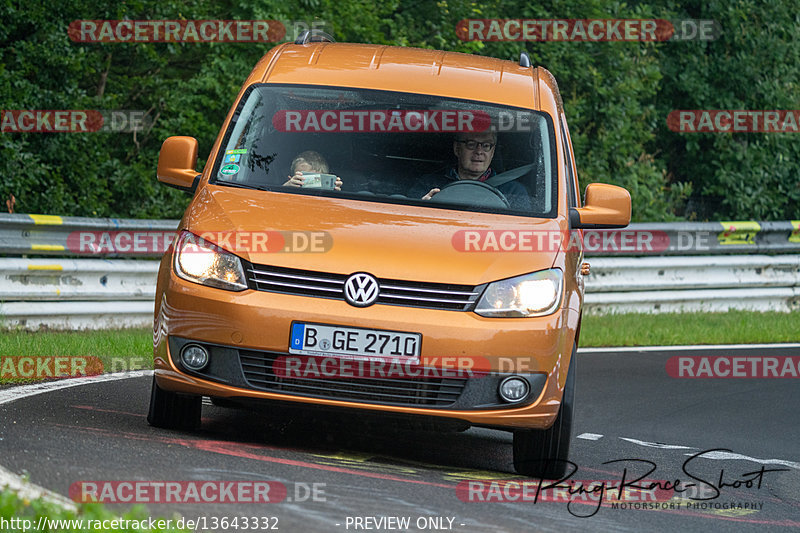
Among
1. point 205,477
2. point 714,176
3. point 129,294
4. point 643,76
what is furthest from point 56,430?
point 714,176

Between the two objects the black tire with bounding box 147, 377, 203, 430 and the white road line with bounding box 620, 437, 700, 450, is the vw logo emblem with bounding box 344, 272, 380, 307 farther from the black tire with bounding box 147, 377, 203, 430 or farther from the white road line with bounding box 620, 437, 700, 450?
A: the white road line with bounding box 620, 437, 700, 450

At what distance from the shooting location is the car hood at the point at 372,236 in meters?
5.63

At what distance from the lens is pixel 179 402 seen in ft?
20.2

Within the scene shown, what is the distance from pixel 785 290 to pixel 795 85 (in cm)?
799

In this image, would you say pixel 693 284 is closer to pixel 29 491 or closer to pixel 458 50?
pixel 458 50

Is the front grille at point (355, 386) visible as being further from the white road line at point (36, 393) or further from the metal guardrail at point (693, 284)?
the metal guardrail at point (693, 284)

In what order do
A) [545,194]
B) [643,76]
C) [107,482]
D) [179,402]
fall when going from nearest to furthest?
[107,482], [179,402], [545,194], [643,76]

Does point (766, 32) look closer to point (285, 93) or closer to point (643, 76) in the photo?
point (643, 76)

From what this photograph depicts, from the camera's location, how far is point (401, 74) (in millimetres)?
7031

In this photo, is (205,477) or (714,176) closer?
(205,477)

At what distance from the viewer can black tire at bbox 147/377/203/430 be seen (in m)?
→ 6.12

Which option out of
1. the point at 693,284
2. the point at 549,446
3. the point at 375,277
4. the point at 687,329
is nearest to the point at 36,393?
the point at 375,277

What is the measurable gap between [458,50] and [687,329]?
6.66 meters

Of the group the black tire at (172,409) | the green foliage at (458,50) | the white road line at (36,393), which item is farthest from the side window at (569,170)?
the green foliage at (458,50)
